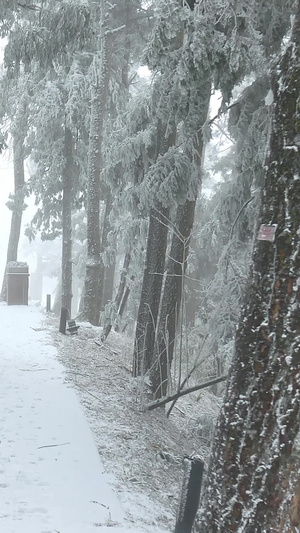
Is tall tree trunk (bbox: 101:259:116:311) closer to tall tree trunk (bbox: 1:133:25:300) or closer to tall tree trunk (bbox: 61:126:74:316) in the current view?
tall tree trunk (bbox: 61:126:74:316)

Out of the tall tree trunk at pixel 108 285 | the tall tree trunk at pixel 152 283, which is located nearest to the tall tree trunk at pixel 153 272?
the tall tree trunk at pixel 152 283

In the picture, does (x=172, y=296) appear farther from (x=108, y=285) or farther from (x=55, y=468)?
(x=108, y=285)

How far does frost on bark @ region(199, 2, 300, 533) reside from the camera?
10.6 ft

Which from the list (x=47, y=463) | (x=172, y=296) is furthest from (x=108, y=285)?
(x=47, y=463)

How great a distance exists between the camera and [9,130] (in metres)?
19.2

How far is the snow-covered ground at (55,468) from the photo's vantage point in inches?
180

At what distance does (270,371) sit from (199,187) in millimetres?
6546

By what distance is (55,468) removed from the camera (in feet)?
18.3

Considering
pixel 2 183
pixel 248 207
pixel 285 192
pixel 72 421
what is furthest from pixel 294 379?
pixel 2 183

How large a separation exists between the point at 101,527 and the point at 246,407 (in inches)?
75.5

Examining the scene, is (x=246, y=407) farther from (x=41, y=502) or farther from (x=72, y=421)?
(x=72, y=421)

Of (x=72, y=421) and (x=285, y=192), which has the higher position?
(x=285, y=192)

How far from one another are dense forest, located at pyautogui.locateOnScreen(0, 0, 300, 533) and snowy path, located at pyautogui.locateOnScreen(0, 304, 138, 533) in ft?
4.62

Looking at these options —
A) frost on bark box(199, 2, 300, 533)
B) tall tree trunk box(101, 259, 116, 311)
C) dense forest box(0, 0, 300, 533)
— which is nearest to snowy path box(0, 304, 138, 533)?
dense forest box(0, 0, 300, 533)
